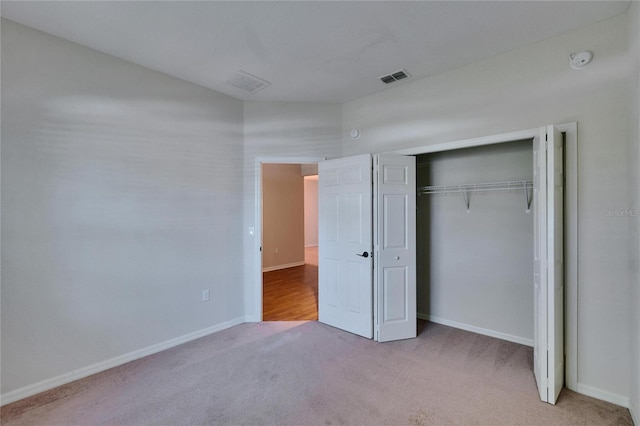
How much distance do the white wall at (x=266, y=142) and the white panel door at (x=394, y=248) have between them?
102 cm

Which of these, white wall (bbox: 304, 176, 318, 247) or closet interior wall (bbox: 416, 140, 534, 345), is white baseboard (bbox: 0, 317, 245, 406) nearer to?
closet interior wall (bbox: 416, 140, 534, 345)

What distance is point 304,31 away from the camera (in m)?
2.34

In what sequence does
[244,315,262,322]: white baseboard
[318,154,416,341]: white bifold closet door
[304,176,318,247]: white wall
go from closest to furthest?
[318,154,416,341]: white bifold closet door, [244,315,262,322]: white baseboard, [304,176,318,247]: white wall

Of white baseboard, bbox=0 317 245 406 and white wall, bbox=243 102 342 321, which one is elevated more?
white wall, bbox=243 102 342 321

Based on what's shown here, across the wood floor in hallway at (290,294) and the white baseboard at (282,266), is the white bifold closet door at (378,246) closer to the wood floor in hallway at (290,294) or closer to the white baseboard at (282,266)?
the wood floor in hallway at (290,294)

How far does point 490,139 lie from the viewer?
2766mm

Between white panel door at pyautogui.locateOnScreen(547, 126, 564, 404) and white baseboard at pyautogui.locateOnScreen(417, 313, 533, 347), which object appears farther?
white baseboard at pyautogui.locateOnScreen(417, 313, 533, 347)

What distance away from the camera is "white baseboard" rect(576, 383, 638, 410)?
212cm

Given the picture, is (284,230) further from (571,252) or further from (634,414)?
(634,414)

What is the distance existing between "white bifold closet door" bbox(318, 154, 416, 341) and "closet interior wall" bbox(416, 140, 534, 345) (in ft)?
1.56

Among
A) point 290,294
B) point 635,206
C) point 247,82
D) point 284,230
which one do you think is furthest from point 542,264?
point 284,230

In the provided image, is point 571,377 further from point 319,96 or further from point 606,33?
point 319,96

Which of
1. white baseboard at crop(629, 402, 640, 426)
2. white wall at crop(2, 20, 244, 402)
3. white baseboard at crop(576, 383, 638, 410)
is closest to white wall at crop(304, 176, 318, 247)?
white wall at crop(2, 20, 244, 402)

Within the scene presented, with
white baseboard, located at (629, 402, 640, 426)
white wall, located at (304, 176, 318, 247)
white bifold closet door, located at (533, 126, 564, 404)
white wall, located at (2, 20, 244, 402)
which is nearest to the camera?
white baseboard, located at (629, 402, 640, 426)
